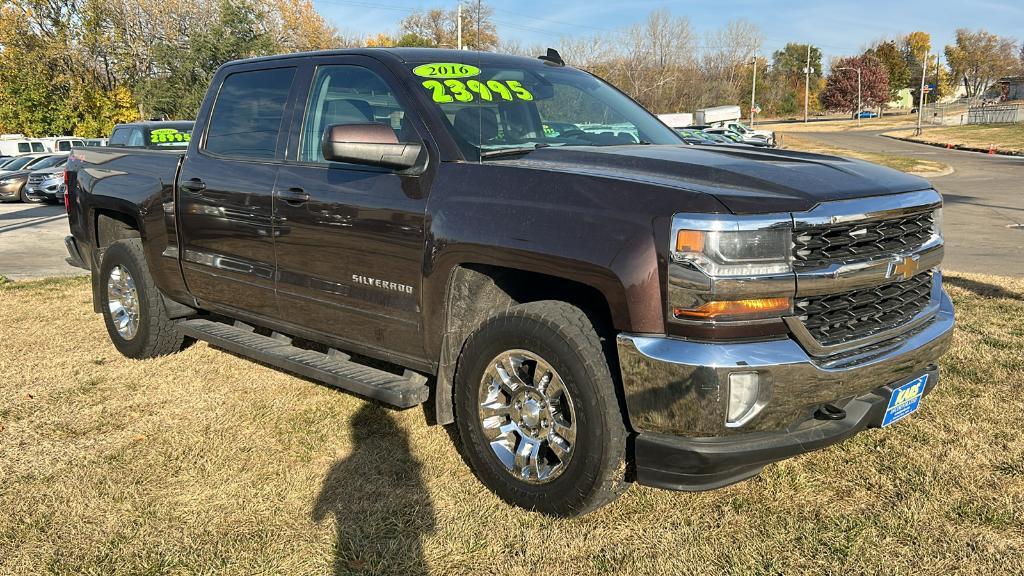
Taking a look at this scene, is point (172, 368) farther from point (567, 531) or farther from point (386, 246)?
point (567, 531)

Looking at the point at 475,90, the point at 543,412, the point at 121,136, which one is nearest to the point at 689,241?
the point at 543,412

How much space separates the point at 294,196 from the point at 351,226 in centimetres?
48

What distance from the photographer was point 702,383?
2.62 m

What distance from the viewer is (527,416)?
126 inches

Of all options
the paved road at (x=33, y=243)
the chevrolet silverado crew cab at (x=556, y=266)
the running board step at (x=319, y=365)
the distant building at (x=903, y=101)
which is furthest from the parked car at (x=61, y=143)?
the distant building at (x=903, y=101)

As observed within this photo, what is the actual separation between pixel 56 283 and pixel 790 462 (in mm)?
8509

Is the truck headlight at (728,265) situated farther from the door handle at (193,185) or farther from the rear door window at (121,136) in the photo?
the rear door window at (121,136)

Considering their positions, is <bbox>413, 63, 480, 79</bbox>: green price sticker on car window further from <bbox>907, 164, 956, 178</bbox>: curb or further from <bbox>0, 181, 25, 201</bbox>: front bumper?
<bbox>907, 164, 956, 178</bbox>: curb

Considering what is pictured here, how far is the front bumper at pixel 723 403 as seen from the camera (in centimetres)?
264

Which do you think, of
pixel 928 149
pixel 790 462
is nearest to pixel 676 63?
pixel 928 149

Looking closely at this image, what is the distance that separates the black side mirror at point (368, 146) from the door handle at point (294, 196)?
585mm

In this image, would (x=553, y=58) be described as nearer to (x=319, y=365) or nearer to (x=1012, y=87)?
(x=319, y=365)

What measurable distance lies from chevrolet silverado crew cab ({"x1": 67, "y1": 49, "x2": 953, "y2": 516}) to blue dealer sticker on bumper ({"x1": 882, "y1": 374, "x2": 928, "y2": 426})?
11 millimetres

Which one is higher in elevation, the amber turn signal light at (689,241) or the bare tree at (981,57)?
the bare tree at (981,57)
